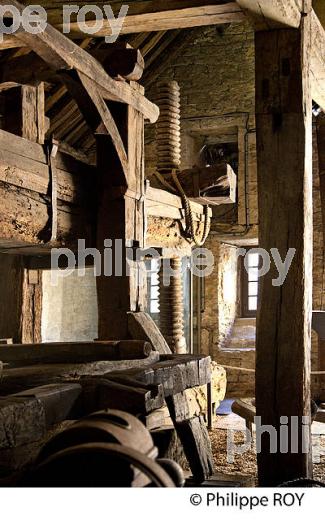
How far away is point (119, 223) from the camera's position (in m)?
4.01

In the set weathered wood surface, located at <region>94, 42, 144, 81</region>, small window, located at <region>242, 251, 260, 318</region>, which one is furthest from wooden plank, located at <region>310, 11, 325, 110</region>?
small window, located at <region>242, 251, 260, 318</region>

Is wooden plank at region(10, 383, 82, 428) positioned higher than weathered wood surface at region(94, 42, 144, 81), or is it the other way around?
weathered wood surface at region(94, 42, 144, 81)

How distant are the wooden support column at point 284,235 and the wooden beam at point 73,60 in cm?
105

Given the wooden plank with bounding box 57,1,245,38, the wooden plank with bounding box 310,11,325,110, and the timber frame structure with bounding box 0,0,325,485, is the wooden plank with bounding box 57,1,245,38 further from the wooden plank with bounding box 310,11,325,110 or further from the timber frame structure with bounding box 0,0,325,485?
the wooden plank with bounding box 310,11,325,110

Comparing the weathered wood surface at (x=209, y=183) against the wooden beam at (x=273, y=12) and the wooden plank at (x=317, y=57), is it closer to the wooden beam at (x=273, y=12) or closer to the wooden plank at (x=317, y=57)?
the wooden plank at (x=317, y=57)

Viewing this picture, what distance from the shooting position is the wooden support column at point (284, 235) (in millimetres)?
2797

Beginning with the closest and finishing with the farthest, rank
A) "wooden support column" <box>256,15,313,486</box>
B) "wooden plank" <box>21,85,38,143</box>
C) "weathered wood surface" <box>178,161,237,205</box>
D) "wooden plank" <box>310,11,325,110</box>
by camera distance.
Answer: "wooden support column" <box>256,15,313,486</box>
"wooden plank" <box>310,11,325,110</box>
"wooden plank" <box>21,85,38,143</box>
"weathered wood surface" <box>178,161,237,205</box>

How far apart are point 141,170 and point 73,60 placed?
3.42 feet

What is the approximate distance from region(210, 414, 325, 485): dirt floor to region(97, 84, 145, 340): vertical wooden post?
60.1 inches

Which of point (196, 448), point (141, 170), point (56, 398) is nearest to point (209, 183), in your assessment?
point (141, 170)

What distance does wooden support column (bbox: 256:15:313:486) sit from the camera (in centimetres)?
280

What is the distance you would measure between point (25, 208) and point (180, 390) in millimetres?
1381

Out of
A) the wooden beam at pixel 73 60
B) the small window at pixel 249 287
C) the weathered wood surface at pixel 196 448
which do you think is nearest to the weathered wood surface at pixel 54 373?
the weathered wood surface at pixel 196 448

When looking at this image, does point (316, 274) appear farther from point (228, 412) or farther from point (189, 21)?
point (189, 21)
